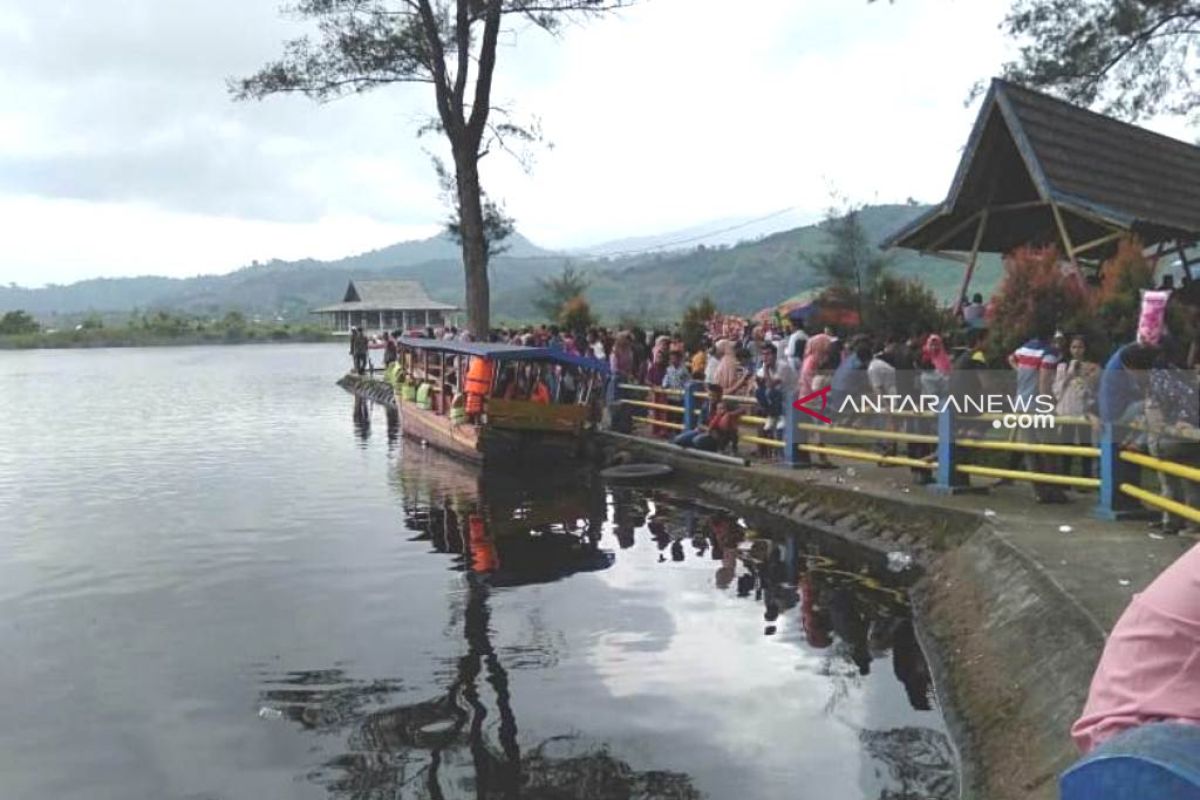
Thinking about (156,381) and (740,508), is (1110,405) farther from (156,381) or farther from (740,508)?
(156,381)

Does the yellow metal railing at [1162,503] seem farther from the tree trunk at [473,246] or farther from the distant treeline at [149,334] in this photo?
the distant treeline at [149,334]

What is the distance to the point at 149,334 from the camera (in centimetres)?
9488

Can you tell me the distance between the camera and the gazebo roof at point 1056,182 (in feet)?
47.9

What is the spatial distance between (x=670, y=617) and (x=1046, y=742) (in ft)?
14.0

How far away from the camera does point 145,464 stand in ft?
67.3

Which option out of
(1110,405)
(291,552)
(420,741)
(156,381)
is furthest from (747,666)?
(156,381)

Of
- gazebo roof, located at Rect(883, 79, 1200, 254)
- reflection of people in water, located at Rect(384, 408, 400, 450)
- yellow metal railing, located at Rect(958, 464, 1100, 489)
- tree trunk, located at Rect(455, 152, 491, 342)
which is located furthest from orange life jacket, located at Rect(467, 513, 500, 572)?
tree trunk, located at Rect(455, 152, 491, 342)

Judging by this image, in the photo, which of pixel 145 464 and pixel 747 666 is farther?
pixel 145 464

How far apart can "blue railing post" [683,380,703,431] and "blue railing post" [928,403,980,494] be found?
5562 mm

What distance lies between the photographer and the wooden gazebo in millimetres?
14609

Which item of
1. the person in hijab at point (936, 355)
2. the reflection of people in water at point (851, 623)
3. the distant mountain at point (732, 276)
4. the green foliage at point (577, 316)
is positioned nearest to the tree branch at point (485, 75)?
the green foliage at point (577, 316)

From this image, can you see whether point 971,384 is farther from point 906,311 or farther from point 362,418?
point 362,418

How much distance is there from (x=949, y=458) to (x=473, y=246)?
1594cm

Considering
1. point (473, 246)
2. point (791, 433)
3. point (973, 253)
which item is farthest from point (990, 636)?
point (473, 246)
